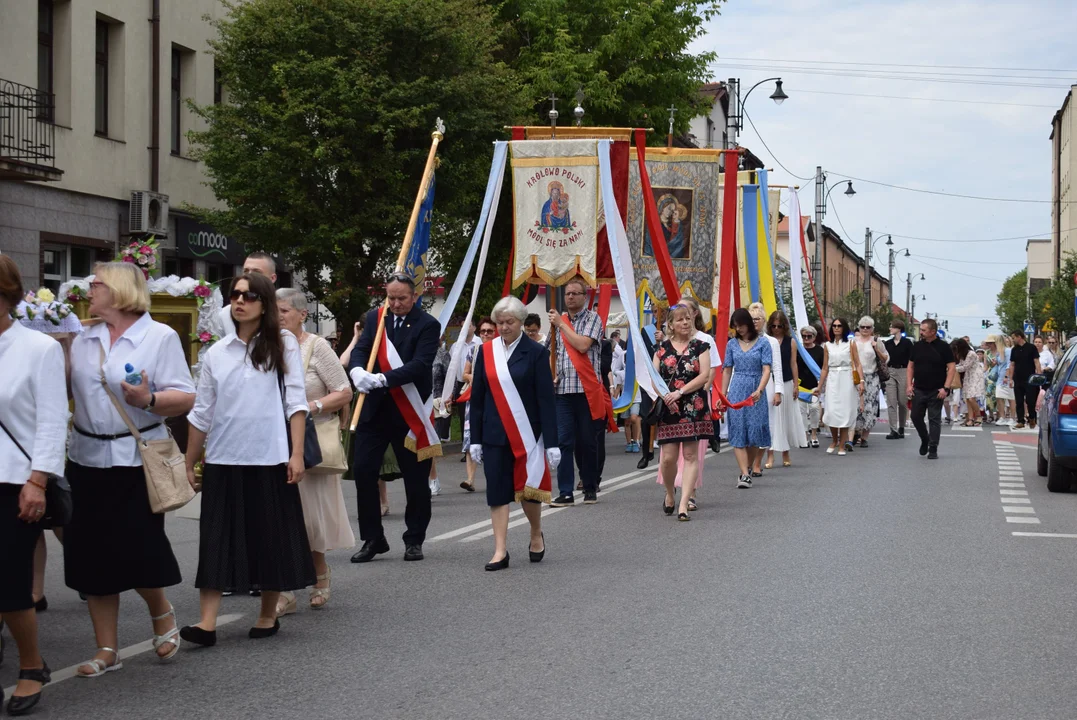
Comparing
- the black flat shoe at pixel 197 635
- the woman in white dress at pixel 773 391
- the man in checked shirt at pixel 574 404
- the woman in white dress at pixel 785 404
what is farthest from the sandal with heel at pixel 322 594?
the woman in white dress at pixel 785 404

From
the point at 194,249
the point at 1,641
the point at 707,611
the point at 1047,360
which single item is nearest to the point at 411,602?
the point at 707,611

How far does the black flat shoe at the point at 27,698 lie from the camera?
17.9 ft

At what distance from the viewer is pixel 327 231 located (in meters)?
24.4

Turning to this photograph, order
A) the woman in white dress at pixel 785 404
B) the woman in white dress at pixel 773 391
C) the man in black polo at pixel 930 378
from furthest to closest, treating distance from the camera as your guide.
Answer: the man in black polo at pixel 930 378, the woman in white dress at pixel 785 404, the woman in white dress at pixel 773 391

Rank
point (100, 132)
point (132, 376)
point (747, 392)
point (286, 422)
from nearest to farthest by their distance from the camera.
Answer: point (132, 376) < point (286, 422) < point (747, 392) < point (100, 132)

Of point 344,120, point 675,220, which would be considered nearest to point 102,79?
point 344,120

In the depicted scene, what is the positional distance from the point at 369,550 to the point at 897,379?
17.6 metres

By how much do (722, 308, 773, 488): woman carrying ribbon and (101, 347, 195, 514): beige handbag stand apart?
379 inches

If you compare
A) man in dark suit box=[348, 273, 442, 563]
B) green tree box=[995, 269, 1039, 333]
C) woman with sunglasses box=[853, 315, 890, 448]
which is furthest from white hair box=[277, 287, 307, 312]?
green tree box=[995, 269, 1039, 333]

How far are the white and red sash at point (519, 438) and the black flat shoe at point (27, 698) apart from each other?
4.17m

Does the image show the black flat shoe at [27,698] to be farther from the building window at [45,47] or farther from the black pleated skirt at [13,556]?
the building window at [45,47]

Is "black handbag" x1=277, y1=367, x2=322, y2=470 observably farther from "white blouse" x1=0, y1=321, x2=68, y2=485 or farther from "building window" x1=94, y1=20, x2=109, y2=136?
"building window" x1=94, y1=20, x2=109, y2=136

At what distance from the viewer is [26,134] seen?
72.3ft

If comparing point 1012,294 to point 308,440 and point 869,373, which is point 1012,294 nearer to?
point 869,373
